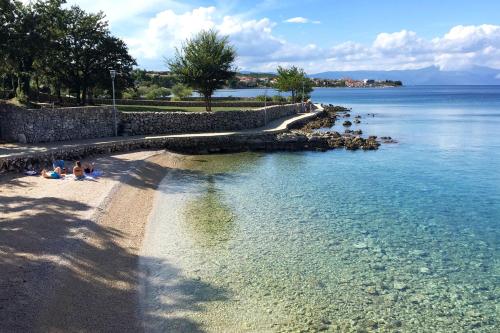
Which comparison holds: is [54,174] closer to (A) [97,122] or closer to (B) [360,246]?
(A) [97,122]

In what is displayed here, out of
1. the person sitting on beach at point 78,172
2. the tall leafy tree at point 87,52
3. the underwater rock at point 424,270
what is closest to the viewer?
the underwater rock at point 424,270

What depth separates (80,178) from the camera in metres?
20.5

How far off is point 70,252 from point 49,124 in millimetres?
17805

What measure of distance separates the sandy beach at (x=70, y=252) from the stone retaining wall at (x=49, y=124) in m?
6.78

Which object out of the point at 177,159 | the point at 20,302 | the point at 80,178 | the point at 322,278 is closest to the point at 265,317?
the point at 322,278

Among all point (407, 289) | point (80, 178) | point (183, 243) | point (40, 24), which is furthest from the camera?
point (40, 24)

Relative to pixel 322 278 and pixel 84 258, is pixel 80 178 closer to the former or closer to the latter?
pixel 84 258

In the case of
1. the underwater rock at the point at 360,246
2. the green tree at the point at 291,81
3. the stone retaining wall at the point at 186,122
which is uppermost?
the green tree at the point at 291,81

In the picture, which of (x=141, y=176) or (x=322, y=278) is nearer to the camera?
(x=322, y=278)

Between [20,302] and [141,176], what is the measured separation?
1399cm

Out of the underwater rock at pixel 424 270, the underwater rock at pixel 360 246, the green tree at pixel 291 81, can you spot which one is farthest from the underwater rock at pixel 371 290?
the green tree at pixel 291 81

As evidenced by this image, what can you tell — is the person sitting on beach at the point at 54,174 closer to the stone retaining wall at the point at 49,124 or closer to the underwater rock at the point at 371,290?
the stone retaining wall at the point at 49,124

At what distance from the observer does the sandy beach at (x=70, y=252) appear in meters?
8.97

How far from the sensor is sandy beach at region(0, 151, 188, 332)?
897 cm
